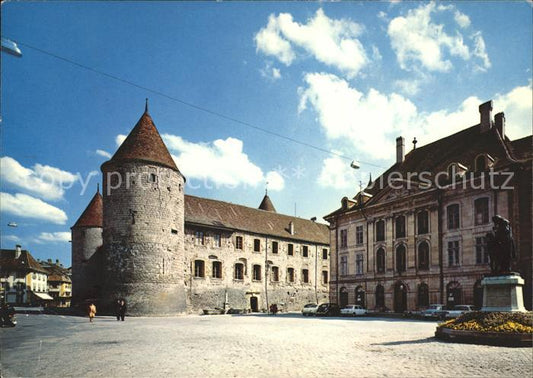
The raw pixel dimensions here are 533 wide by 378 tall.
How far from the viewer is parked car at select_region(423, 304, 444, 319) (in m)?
26.0

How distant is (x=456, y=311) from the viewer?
25047 mm

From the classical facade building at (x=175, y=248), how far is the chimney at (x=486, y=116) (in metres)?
22.8

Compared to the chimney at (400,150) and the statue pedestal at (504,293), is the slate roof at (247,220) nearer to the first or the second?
the chimney at (400,150)

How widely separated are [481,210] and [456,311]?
6929 mm

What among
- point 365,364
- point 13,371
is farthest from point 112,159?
point 365,364

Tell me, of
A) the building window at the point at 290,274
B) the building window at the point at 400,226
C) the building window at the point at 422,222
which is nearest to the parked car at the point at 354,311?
the building window at the point at 400,226

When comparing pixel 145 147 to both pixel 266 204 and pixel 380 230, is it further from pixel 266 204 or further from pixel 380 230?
pixel 266 204

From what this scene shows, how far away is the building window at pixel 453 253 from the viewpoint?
28.7 m

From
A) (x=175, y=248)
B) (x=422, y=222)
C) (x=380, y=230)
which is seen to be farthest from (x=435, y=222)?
(x=175, y=248)

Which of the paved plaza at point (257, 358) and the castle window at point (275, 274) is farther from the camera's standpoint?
the castle window at point (275, 274)

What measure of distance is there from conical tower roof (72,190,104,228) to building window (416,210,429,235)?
29.4 metres

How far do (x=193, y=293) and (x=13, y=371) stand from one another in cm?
2945

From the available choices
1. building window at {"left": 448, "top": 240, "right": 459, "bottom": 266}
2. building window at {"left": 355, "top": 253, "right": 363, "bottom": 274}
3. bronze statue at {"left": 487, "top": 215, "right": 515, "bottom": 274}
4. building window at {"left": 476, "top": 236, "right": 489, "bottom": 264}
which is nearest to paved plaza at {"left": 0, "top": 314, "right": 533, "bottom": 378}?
bronze statue at {"left": 487, "top": 215, "right": 515, "bottom": 274}

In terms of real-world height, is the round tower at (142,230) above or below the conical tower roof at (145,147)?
below
